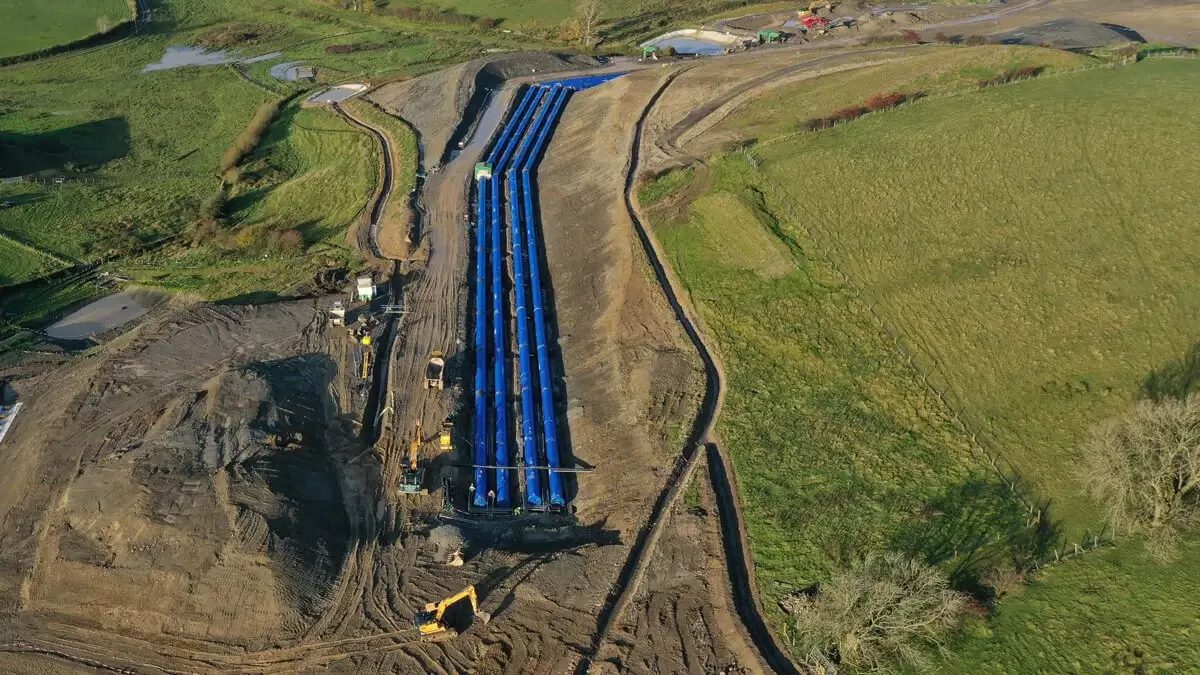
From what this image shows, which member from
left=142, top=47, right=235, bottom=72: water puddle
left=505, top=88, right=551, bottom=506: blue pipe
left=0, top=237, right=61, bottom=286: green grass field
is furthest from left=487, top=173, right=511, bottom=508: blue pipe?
left=142, top=47, right=235, bottom=72: water puddle

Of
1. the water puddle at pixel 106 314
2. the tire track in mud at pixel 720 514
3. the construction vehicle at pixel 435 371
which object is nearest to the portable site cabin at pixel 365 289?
the construction vehicle at pixel 435 371

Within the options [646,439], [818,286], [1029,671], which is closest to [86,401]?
[646,439]

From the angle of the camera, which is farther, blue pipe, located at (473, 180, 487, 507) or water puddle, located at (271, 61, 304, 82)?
water puddle, located at (271, 61, 304, 82)

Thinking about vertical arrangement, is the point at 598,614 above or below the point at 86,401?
below

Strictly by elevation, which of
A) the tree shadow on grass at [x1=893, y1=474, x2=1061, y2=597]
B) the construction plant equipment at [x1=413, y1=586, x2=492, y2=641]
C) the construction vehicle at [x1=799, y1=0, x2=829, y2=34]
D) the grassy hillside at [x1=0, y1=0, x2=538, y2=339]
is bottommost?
the construction plant equipment at [x1=413, y1=586, x2=492, y2=641]

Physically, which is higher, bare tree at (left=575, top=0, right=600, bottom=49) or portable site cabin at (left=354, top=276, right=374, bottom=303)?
bare tree at (left=575, top=0, right=600, bottom=49)

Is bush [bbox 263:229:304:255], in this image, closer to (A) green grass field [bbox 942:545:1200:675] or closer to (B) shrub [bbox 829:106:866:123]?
(B) shrub [bbox 829:106:866:123]

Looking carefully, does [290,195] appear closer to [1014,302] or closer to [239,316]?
[239,316]
